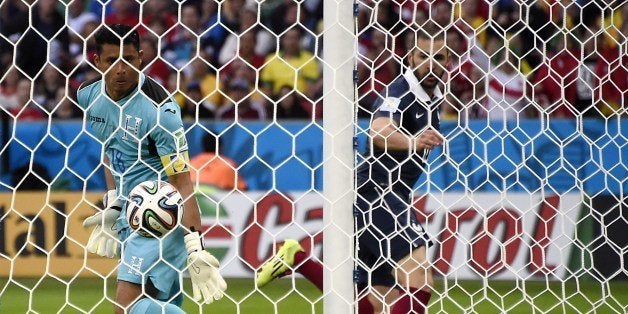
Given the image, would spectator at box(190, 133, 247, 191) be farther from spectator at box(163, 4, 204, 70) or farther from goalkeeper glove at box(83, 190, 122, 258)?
goalkeeper glove at box(83, 190, 122, 258)

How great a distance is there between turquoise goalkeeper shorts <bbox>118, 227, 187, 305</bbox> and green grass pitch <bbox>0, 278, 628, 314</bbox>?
1.86m

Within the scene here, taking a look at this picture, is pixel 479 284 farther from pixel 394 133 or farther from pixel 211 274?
pixel 211 274

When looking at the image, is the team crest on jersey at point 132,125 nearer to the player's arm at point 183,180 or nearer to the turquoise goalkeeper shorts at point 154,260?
the player's arm at point 183,180

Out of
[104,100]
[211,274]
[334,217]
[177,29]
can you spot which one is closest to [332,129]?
[334,217]

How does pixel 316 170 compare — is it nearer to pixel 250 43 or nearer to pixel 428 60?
pixel 250 43

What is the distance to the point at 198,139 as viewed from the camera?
314 inches

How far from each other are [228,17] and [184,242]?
186 inches

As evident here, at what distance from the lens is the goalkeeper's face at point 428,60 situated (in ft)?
16.2

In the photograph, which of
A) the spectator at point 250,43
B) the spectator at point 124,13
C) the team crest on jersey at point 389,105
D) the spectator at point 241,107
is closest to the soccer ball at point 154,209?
the team crest on jersey at point 389,105

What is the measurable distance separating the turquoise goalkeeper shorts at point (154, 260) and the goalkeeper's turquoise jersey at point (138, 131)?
0.23m

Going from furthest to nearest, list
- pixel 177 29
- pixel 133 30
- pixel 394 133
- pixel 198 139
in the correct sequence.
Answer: pixel 177 29, pixel 198 139, pixel 394 133, pixel 133 30

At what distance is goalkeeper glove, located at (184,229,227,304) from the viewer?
4.05 m

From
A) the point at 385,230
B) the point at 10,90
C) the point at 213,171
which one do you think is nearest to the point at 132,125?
the point at 385,230

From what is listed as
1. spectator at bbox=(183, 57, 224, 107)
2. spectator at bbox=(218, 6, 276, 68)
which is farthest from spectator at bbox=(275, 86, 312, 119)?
spectator at bbox=(183, 57, 224, 107)
